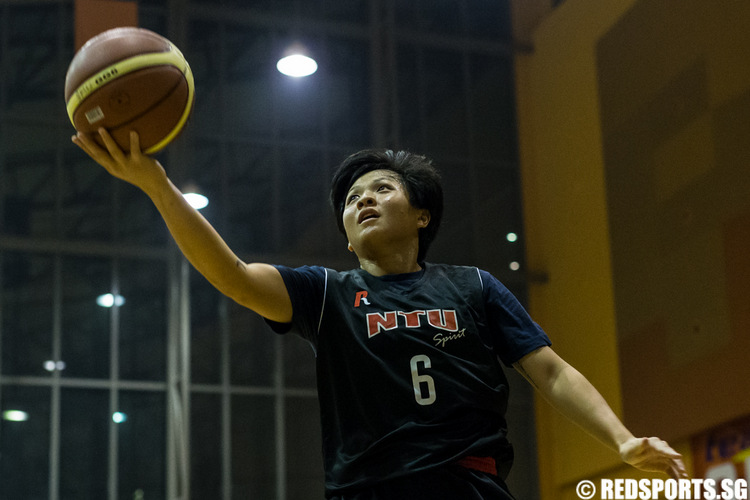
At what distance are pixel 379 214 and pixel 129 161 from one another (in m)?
0.72

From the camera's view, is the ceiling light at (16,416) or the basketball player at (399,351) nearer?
the basketball player at (399,351)

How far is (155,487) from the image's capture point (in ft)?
30.9

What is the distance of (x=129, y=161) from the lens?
2275mm

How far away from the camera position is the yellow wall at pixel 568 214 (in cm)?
945

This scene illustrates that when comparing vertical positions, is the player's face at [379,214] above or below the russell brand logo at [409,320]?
above

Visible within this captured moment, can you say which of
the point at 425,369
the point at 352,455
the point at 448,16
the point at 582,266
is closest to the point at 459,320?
the point at 425,369

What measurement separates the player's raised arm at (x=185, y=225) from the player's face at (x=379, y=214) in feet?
1.28

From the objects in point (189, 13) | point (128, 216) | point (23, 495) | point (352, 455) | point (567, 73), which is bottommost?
point (352, 455)

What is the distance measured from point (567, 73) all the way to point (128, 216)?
4.86m

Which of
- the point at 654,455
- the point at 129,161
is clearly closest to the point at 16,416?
the point at 129,161

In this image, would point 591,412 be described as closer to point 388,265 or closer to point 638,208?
point 388,265

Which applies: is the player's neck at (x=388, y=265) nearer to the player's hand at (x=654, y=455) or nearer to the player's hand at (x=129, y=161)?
the player's hand at (x=129, y=161)

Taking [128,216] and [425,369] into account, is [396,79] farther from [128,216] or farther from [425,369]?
[425,369]

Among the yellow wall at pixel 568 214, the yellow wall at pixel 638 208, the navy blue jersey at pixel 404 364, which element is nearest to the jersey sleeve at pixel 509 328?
the navy blue jersey at pixel 404 364
